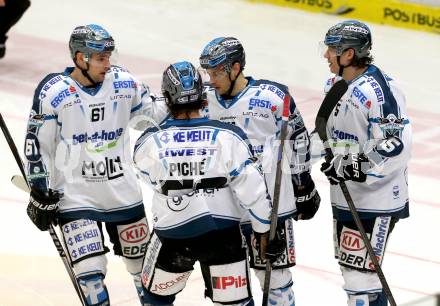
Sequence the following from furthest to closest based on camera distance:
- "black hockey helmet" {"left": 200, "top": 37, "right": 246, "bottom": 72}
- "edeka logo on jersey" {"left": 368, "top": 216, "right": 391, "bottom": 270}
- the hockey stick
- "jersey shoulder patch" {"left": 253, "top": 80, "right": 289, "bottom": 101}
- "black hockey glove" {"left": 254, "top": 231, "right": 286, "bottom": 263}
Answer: "edeka logo on jersey" {"left": 368, "top": 216, "right": 391, "bottom": 270} → "jersey shoulder patch" {"left": 253, "top": 80, "right": 289, "bottom": 101} → "black hockey helmet" {"left": 200, "top": 37, "right": 246, "bottom": 72} → the hockey stick → "black hockey glove" {"left": 254, "top": 231, "right": 286, "bottom": 263}

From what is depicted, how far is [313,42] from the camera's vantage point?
501 inches

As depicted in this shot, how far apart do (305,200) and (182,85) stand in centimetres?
115

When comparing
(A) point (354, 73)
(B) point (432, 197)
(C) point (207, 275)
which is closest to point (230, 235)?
(C) point (207, 275)

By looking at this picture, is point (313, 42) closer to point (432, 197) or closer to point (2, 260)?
point (432, 197)

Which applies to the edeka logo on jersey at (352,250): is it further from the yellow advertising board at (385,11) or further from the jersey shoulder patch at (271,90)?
the yellow advertising board at (385,11)

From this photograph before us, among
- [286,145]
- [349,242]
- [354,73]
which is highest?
[354,73]

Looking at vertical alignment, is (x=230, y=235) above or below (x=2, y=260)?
above

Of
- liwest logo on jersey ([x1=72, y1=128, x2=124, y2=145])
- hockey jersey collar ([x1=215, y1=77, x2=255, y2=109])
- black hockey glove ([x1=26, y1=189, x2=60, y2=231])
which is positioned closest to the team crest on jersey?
hockey jersey collar ([x1=215, y1=77, x2=255, y2=109])

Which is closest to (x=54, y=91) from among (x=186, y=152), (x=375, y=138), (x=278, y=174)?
(x=186, y=152)

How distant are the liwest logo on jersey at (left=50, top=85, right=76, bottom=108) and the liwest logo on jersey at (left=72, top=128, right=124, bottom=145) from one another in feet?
0.66

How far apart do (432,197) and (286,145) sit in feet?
10.3

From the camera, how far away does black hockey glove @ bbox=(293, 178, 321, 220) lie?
6.03 metres

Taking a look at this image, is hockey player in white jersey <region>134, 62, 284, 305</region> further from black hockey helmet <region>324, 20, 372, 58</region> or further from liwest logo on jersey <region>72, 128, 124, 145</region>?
black hockey helmet <region>324, 20, 372, 58</region>

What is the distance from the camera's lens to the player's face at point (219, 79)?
5.70 meters
